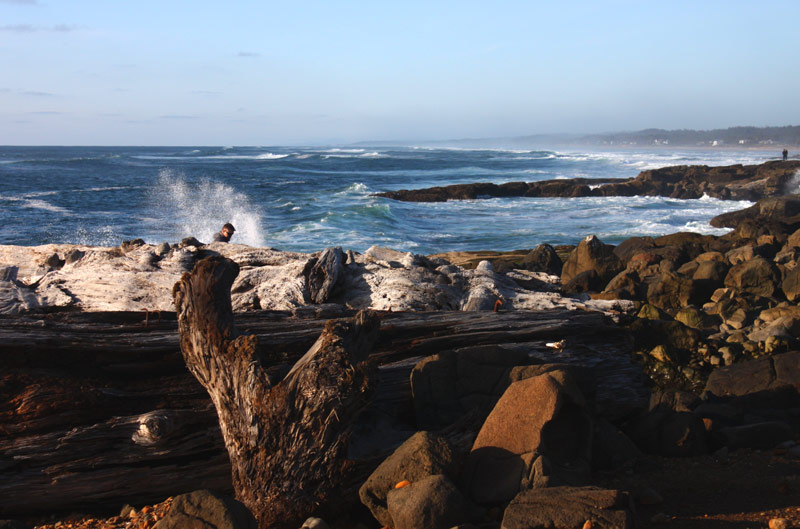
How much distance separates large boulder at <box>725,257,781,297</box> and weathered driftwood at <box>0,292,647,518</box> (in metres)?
9.90

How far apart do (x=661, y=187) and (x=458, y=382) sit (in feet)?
132

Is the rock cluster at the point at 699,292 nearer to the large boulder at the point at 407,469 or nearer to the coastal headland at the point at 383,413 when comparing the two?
the coastal headland at the point at 383,413

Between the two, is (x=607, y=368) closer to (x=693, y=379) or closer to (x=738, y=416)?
(x=738, y=416)

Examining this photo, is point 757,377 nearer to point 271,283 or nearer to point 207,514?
point 271,283

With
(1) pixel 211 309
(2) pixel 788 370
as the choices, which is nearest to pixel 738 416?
(2) pixel 788 370

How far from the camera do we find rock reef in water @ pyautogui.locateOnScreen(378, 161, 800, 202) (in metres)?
37.1

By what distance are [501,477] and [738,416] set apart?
3.59 metres

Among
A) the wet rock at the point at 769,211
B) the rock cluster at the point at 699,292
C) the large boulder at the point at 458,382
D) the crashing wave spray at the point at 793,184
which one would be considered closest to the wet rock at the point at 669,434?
the large boulder at the point at 458,382

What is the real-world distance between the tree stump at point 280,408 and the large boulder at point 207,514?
1.11 ft

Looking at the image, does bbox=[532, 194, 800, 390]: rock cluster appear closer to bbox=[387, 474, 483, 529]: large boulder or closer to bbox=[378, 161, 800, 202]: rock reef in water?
bbox=[387, 474, 483, 529]: large boulder

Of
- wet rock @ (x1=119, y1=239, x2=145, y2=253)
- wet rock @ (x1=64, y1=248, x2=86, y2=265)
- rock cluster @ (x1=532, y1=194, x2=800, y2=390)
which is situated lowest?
rock cluster @ (x1=532, y1=194, x2=800, y2=390)

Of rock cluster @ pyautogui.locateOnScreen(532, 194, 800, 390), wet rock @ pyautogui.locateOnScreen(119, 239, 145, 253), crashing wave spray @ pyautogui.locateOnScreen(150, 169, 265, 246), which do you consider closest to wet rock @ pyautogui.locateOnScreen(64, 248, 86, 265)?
wet rock @ pyautogui.locateOnScreen(119, 239, 145, 253)

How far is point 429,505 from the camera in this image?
3039 mm

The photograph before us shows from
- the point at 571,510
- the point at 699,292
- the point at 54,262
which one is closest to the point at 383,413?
the point at 571,510
